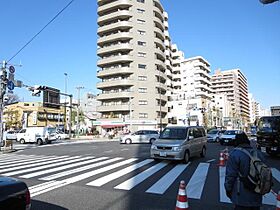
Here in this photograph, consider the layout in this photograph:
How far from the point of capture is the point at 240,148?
3.55 meters

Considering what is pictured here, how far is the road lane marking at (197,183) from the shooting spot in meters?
6.71

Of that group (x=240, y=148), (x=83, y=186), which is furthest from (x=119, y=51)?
(x=240, y=148)

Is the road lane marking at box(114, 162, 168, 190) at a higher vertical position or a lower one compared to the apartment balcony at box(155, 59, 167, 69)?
lower

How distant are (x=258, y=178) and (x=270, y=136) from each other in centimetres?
1327

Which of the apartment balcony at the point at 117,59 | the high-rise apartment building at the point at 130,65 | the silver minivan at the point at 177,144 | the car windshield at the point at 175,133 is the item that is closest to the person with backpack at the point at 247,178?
the silver minivan at the point at 177,144

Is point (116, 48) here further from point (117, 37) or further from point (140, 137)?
point (140, 137)

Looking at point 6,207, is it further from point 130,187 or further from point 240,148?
point 130,187

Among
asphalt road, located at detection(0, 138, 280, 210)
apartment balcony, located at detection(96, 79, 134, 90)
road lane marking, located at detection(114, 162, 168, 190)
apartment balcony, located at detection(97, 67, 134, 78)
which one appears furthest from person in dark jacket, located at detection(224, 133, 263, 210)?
apartment balcony, located at detection(97, 67, 134, 78)

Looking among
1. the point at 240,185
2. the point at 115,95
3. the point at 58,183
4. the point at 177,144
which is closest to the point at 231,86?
the point at 115,95

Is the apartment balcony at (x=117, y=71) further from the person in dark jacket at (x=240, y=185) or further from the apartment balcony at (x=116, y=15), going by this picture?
the person in dark jacket at (x=240, y=185)

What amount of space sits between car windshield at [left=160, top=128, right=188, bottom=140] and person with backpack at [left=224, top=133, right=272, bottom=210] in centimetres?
886

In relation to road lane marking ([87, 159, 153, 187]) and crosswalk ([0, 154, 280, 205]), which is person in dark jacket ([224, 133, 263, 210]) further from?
road lane marking ([87, 159, 153, 187])

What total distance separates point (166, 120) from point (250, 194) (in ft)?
198

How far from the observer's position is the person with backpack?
3246mm
